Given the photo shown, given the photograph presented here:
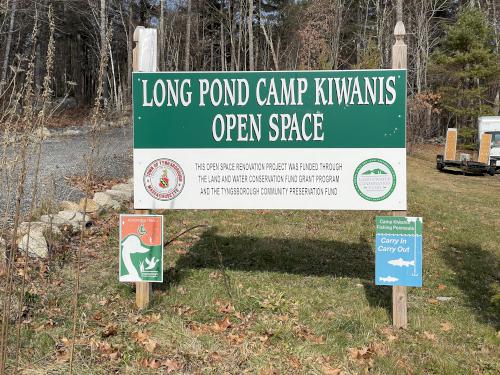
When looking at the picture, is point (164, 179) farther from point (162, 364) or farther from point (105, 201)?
point (105, 201)

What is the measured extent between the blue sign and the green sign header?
2.18 ft

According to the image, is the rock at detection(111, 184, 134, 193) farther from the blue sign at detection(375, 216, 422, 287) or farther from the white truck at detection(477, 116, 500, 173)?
the white truck at detection(477, 116, 500, 173)

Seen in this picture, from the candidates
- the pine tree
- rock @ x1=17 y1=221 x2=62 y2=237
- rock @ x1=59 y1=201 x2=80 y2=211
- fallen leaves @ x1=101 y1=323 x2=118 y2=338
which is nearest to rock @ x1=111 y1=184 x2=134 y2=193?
rock @ x1=59 y1=201 x2=80 y2=211

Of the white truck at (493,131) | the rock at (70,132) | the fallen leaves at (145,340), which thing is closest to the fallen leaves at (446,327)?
the fallen leaves at (145,340)

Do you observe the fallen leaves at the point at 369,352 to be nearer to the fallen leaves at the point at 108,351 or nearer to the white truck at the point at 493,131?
the fallen leaves at the point at 108,351

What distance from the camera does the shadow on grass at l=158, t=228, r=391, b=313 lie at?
203 inches

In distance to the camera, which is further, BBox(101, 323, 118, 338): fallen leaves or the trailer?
the trailer

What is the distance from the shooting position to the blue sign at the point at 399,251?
3.98 meters

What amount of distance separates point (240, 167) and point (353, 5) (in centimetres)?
3920

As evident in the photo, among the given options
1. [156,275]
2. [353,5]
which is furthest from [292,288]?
[353,5]

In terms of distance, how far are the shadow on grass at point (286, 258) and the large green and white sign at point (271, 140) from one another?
3.24 feet

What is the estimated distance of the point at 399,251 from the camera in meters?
4.03

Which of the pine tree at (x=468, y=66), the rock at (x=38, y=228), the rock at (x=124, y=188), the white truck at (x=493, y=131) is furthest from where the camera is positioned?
the pine tree at (x=468, y=66)

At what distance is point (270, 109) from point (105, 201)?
13.2ft
